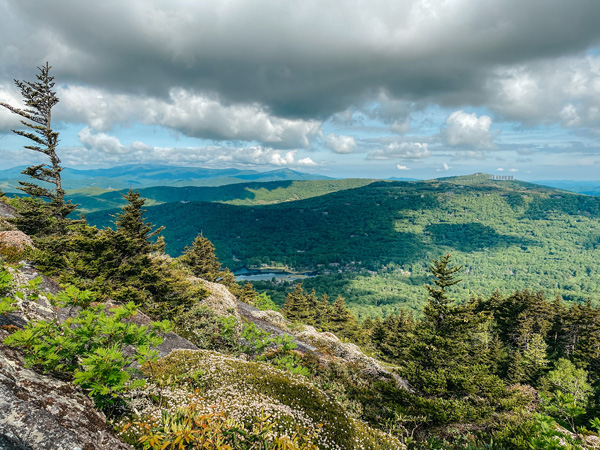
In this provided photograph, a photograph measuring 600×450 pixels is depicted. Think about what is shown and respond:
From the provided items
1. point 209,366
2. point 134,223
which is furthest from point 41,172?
point 209,366

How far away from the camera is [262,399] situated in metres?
7.34

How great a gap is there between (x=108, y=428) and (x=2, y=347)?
2.61 m

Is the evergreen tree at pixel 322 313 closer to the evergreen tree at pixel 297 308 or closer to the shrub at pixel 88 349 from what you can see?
the evergreen tree at pixel 297 308

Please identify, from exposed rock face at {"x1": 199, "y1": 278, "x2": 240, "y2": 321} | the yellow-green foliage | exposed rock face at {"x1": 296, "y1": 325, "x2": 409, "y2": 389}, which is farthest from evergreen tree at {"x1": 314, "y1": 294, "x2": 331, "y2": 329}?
the yellow-green foliage

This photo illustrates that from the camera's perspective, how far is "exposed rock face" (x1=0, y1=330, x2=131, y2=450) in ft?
12.4

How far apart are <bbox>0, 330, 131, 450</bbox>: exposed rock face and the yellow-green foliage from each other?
1.38m

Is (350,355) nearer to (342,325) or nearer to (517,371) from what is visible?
(517,371)

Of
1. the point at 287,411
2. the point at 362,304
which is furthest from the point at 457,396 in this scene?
the point at 362,304

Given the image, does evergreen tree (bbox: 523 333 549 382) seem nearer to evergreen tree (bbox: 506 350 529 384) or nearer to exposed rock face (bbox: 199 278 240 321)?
evergreen tree (bbox: 506 350 529 384)

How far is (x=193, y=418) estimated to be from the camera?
5.48 metres

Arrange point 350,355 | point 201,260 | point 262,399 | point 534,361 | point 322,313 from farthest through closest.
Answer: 1. point 322,313
2. point 201,260
3. point 534,361
4. point 350,355
5. point 262,399

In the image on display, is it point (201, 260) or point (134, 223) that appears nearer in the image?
point (134, 223)

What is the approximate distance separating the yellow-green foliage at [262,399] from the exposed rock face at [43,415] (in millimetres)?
1378

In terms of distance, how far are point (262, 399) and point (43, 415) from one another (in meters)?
4.65
